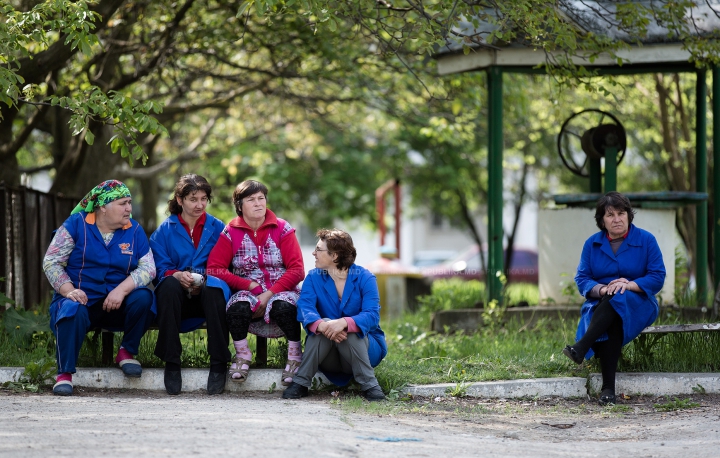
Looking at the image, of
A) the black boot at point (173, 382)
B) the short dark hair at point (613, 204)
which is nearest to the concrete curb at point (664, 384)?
the short dark hair at point (613, 204)

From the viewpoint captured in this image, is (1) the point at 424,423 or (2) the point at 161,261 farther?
(2) the point at 161,261

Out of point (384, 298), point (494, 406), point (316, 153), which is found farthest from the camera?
point (316, 153)

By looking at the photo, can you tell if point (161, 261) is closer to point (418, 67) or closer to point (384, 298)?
point (418, 67)

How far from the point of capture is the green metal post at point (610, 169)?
879 centimetres

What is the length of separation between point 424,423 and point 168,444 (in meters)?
1.65

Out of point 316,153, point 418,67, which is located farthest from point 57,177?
point 316,153

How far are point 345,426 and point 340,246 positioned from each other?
1433 mm

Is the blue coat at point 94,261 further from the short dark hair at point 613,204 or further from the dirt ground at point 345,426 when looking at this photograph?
the short dark hair at point 613,204

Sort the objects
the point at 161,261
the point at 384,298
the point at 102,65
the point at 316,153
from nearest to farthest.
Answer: the point at 161,261 → the point at 102,65 → the point at 384,298 → the point at 316,153

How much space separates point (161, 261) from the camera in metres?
6.24

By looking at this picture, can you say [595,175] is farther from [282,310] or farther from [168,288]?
[168,288]

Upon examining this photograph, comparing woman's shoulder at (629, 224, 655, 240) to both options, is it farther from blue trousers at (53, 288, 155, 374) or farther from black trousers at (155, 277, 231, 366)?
blue trousers at (53, 288, 155, 374)

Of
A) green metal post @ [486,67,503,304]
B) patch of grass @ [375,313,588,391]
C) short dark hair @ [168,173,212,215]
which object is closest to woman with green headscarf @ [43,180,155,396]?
short dark hair @ [168,173,212,215]

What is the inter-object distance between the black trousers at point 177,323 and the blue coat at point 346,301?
58 centimetres
